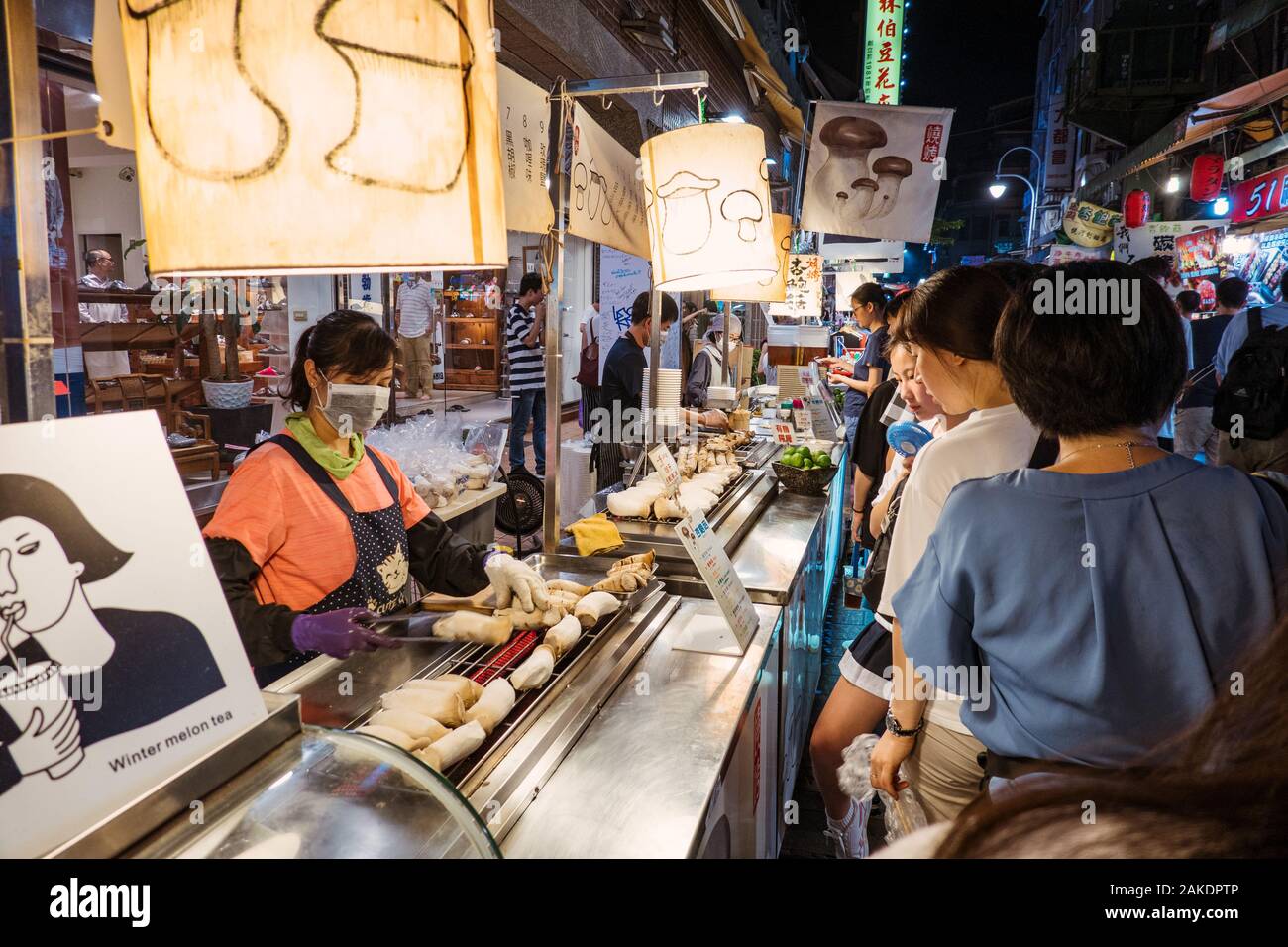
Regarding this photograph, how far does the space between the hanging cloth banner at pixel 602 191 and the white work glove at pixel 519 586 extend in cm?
149

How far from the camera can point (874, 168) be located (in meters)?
6.46

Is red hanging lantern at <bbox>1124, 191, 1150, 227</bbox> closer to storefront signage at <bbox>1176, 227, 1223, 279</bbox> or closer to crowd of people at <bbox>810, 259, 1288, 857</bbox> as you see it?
storefront signage at <bbox>1176, 227, 1223, 279</bbox>

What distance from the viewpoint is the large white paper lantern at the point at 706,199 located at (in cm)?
300

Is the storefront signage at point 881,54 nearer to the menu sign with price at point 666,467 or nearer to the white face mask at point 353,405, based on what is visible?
the menu sign with price at point 666,467

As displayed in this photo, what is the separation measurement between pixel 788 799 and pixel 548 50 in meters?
5.47

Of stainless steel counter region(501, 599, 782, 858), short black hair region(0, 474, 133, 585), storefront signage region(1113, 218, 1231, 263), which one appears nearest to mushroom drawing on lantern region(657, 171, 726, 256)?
stainless steel counter region(501, 599, 782, 858)

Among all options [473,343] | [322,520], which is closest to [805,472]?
[322,520]

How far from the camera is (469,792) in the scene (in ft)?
4.80

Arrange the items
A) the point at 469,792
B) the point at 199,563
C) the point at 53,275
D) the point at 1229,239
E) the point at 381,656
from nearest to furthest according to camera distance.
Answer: the point at 199,563
the point at 469,792
the point at 381,656
the point at 53,275
the point at 1229,239

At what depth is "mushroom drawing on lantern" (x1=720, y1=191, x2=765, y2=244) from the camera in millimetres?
3033
